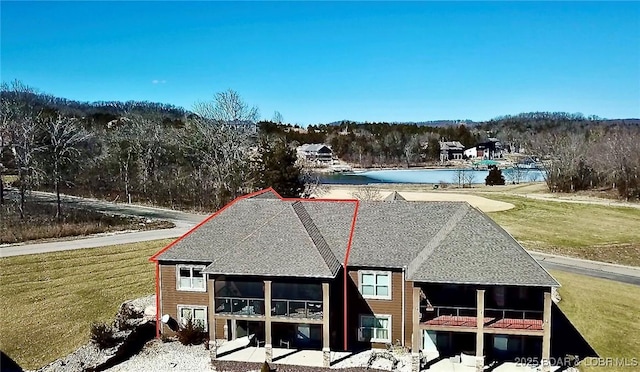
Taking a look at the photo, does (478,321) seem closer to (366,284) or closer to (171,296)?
(366,284)

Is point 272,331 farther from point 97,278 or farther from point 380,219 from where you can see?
point 97,278

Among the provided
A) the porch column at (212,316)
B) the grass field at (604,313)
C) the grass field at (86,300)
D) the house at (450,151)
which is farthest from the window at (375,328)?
the house at (450,151)

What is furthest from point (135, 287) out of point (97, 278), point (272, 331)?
point (272, 331)

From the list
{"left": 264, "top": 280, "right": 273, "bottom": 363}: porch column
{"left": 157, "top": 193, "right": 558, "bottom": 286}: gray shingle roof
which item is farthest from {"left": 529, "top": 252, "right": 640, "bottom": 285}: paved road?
{"left": 264, "top": 280, "right": 273, "bottom": 363}: porch column

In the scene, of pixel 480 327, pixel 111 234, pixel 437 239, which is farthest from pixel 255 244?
pixel 111 234

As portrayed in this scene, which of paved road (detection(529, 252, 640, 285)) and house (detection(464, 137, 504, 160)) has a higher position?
house (detection(464, 137, 504, 160))

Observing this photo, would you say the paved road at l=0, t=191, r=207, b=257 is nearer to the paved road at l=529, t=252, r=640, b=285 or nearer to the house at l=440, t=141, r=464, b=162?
the paved road at l=529, t=252, r=640, b=285

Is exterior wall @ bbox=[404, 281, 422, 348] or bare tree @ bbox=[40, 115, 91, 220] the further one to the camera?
bare tree @ bbox=[40, 115, 91, 220]
